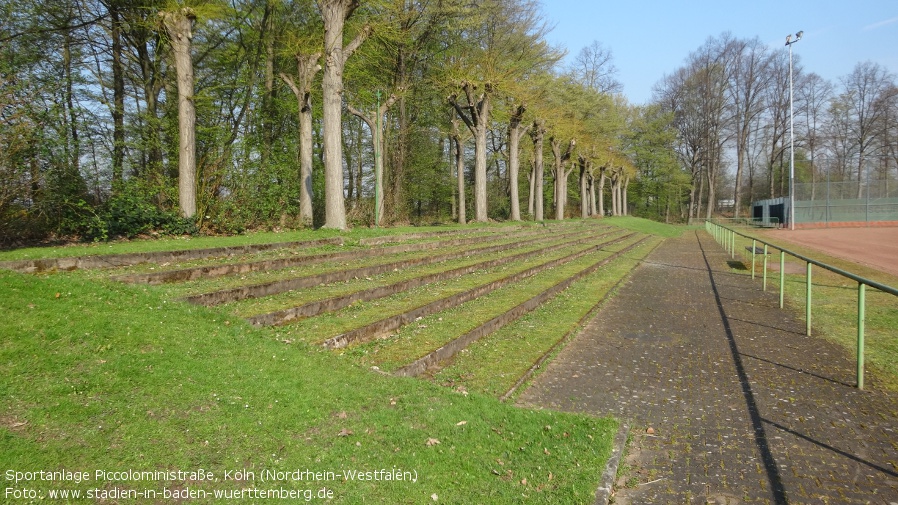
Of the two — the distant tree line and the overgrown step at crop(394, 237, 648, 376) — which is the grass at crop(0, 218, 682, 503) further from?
the distant tree line

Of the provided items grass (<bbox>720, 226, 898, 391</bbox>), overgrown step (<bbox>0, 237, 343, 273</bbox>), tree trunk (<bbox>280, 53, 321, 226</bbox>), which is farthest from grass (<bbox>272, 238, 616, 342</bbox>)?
tree trunk (<bbox>280, 53, 321, 226</bbox>)

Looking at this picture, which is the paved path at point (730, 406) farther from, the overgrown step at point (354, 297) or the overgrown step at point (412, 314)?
the overgrown step at point (354, 297)

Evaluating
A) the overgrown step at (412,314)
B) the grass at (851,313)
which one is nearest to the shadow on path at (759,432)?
the grass at (851,313)

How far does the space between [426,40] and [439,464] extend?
23146 mm

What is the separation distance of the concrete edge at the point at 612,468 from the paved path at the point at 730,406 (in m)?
0.11

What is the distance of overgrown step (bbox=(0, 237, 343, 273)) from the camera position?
6566 mm

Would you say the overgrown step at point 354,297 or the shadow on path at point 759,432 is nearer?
the shadow on path at point 759,432

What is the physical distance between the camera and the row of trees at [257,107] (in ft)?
36.3

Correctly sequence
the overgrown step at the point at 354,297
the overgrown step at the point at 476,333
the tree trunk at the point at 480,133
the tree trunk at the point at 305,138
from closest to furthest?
the overgrown step at the point at 476,333 < the overgrown step at the point at 354,297 < the tree trunk at the point at 305,138 < the tree trunk at the point at 480,133

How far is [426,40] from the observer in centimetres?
2362

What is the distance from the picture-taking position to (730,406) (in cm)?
494

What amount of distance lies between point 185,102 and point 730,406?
1400 cm

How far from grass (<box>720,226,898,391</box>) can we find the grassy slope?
448 centimetres

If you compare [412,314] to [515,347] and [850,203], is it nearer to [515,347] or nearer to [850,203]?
[515,347]
